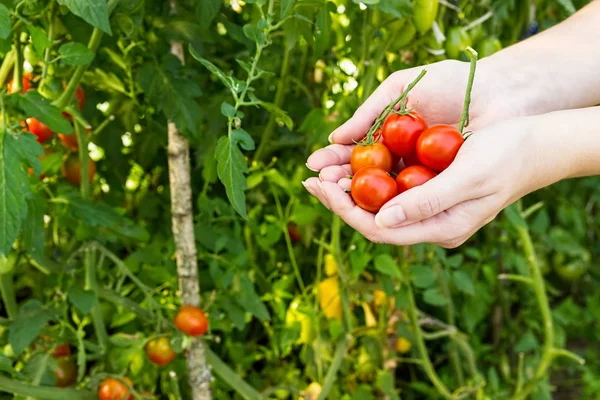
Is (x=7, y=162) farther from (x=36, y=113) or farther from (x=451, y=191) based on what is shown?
(x=451, y=191)

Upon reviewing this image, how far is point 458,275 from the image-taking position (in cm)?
152

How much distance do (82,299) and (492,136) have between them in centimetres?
74

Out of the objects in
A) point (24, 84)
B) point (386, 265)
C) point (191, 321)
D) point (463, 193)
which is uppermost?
point (24, 84)

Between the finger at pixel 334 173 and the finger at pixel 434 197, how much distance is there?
21 cm

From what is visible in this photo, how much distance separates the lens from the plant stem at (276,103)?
1336 mm

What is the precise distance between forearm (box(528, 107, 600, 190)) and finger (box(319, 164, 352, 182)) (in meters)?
0.30

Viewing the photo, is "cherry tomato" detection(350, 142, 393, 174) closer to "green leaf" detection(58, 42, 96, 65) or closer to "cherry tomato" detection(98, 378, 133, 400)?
"green leaf" detection(58, 42, 96, 65)

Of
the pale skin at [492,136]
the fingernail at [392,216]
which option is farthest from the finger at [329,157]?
the fingernail at [392,216]

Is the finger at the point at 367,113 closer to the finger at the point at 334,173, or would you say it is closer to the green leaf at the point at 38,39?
the finger at the point at 334,173

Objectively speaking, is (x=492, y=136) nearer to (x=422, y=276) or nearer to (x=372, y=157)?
(x=372, y=157)

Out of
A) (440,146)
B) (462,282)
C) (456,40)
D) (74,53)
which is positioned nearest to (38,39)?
(74,53)

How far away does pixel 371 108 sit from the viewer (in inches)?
44.1

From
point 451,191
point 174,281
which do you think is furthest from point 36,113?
point 451,191

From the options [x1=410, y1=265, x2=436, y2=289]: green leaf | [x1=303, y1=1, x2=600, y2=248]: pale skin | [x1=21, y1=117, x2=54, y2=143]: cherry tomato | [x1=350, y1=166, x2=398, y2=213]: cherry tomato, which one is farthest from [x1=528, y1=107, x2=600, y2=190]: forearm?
[x1=21, y1=117, x2=54, y2=143]: cherry tomato
